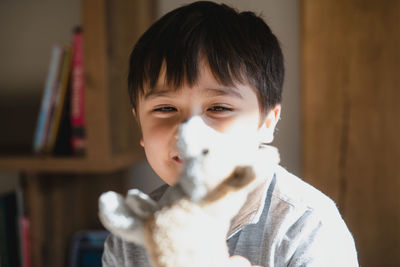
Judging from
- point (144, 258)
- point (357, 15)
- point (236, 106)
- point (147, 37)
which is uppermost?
point (357, 15)

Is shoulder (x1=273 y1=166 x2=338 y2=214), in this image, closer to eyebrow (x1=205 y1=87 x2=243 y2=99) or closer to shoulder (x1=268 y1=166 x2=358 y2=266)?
shoulder (x1=268 y1=166 x2=358 y2=266)

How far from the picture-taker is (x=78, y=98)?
1127 millimetres

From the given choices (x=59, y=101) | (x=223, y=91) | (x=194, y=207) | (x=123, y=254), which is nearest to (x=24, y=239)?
(x=59, y=101)

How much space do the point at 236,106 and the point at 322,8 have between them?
0.56m

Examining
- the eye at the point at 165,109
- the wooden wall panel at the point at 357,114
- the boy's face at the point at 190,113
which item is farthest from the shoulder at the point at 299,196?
the wooden wall panel at the point at 357,114

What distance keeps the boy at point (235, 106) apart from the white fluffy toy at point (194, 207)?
23cm

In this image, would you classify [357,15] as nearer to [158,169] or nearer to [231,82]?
[231,82]

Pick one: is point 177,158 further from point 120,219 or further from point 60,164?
point 60,164

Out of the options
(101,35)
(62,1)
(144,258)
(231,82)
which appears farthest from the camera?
(62,1)

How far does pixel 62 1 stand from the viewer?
1388 millimetres

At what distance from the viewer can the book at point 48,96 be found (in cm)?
116

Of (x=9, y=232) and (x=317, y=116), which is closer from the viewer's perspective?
(x=317, y=116)

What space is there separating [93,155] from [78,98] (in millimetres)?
169

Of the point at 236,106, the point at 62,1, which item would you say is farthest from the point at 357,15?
the point at 62,1
